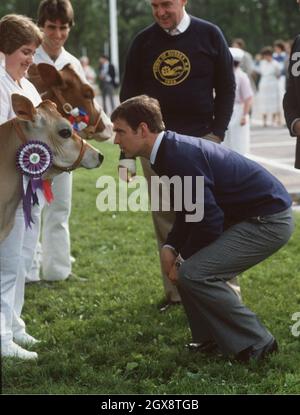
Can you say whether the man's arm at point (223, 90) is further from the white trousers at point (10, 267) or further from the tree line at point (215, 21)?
the tree line at point (215, 21)

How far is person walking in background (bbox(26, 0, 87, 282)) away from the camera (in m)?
5.88

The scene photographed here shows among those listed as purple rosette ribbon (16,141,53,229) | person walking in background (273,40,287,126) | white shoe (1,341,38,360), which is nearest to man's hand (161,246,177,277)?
purple rosette ribbon (16,141,53,229)

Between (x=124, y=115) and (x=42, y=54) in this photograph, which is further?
(x=42, y=54)

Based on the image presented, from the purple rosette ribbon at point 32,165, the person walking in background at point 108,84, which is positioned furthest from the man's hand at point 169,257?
the person walking in background at point 108,84

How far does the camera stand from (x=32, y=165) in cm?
428

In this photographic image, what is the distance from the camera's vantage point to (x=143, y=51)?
5.59 metres

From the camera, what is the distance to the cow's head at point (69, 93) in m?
5.47

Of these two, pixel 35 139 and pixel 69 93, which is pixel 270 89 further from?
pixel 35 139

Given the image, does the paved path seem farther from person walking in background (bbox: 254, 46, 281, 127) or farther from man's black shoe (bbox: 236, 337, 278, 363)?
man's black shoe (bbox: 236, 337, 278, 363)

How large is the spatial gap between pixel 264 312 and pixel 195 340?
0.81 metres

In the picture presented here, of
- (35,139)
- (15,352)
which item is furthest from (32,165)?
(15,352)
